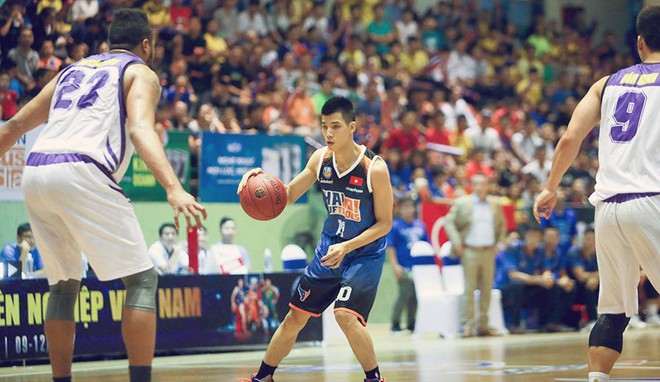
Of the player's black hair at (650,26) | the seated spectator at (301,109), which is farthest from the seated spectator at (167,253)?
the player's black hair at (650,26)

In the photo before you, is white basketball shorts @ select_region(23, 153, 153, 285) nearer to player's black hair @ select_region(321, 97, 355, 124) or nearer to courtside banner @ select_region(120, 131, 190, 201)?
player's black hair @ select_region(321, 97, 355, 124)

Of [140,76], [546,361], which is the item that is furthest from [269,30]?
[140,76]

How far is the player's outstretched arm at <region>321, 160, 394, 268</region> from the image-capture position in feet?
25.9

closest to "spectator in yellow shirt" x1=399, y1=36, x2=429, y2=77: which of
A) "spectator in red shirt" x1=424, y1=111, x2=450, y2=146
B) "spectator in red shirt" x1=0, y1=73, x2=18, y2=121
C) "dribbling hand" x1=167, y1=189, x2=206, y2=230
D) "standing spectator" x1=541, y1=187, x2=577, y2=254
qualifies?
"spectator in red shirt" x1=424, y1=111, x2=450, y2=146

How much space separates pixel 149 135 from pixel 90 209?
1.66ft

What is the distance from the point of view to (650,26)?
6.86m

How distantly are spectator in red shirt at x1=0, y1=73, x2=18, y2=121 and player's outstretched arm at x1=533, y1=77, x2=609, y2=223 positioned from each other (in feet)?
28.9

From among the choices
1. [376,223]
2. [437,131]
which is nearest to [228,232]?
[437,131]

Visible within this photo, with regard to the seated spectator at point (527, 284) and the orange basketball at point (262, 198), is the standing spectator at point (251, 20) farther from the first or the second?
the orange basketball at point (262, 198)

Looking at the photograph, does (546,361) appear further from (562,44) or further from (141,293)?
(562,44)

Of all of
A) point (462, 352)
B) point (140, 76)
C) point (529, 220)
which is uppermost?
point (140, 76)

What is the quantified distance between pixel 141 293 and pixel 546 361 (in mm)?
6846

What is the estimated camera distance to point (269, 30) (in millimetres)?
21875

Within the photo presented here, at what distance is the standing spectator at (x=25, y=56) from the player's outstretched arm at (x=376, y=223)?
7.54m
